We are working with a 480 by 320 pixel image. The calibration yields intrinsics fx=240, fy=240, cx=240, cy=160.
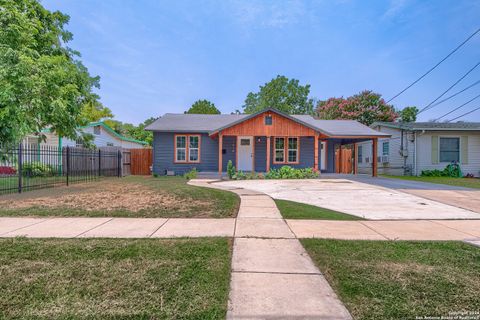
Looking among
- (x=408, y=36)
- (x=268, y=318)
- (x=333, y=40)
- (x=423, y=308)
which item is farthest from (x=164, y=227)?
(x=408, y=36)

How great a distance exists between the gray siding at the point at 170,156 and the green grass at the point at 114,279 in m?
12.2

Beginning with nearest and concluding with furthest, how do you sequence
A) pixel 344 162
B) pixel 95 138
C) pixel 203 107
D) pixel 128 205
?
pixel 128 205 < pixel 95 138 < pixel 344 162 < pixel 203 107

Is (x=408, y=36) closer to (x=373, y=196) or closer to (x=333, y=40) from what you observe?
(x=333, y=40)

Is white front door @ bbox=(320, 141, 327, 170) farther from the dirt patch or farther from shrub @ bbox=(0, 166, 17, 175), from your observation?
shrub @ bbox=(0, 166, 17, 175)

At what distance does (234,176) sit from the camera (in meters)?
13.6

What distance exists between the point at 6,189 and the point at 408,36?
1029 inches

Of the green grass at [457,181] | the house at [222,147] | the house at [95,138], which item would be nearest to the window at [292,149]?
the house at [222,147]

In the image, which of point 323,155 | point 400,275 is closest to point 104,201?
point 400,275

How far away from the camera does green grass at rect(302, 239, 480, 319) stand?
2.10 m

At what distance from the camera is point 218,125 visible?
658 inches

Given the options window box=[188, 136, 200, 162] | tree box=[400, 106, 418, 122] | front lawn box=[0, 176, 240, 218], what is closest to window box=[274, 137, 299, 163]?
window box=[188, 136, 200, 162]

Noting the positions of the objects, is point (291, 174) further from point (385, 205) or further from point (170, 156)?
point (170, 156)

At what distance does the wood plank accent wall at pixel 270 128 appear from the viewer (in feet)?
46.6

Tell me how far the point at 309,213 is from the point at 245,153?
35.8ft
